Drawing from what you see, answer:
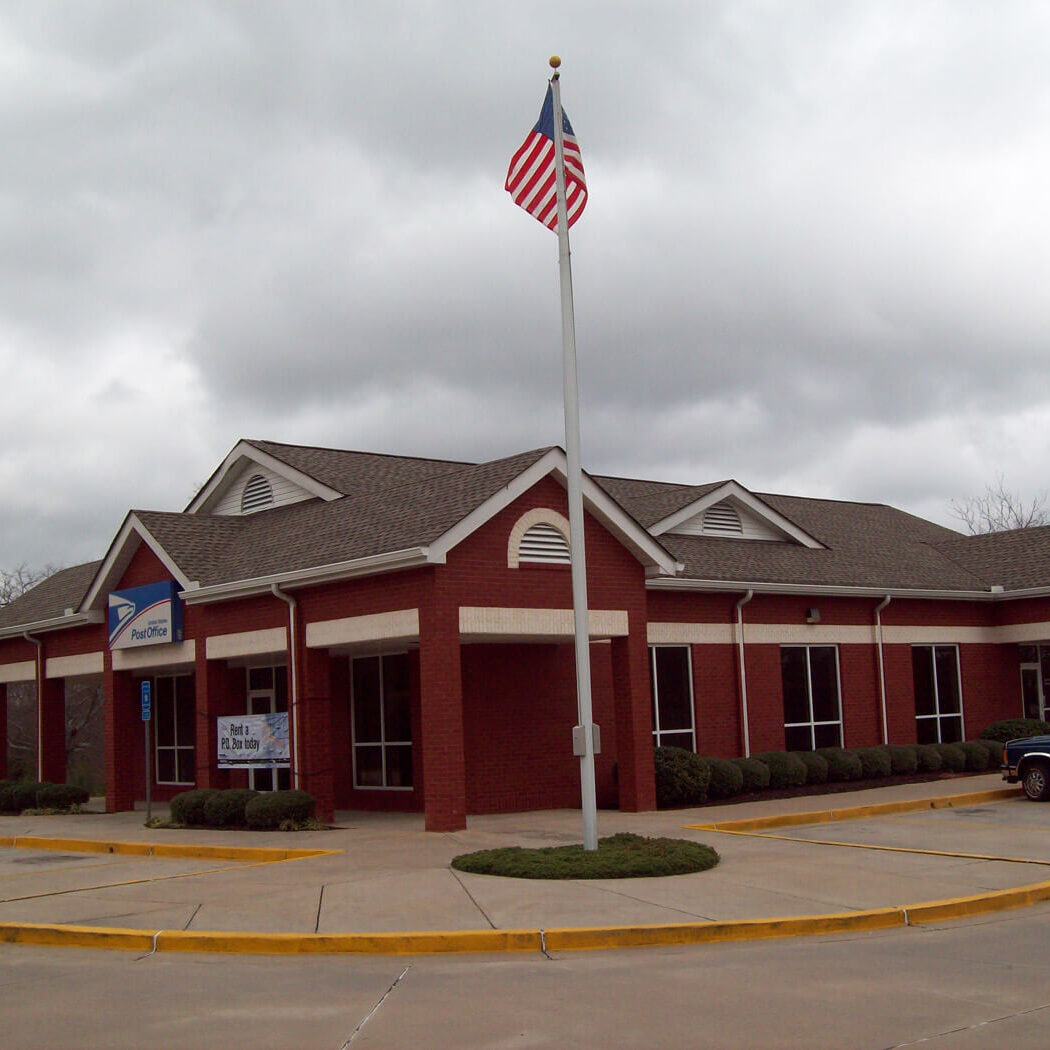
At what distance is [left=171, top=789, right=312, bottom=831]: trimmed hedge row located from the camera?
19344mm

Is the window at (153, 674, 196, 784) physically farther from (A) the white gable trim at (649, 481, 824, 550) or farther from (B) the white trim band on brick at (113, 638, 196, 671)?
(A) the white gable trim at (649, 481, 824, 550)

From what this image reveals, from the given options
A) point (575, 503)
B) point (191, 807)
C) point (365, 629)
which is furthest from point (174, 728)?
point (575, 503)

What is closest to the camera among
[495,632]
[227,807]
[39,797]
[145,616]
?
[495,632]

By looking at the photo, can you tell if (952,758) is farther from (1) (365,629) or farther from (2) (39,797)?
(2) (39,797)

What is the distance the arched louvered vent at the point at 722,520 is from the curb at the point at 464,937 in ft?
53.6

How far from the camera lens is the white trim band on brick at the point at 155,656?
23.4m

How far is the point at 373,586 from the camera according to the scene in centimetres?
1919

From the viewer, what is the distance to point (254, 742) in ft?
69.3

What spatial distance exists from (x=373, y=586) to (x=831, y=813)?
25.9 ft

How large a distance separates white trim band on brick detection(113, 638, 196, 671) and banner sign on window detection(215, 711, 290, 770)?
2.02 m

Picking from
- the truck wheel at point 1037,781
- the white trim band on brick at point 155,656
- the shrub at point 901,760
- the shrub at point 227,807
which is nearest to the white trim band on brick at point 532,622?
the shrub at point 227,807

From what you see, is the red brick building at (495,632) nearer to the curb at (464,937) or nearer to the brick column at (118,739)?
the brick column at (118,739)

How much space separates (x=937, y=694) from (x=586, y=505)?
40.9ft

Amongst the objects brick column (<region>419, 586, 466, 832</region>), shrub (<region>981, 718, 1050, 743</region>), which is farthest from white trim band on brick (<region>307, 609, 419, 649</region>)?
shrub (<region>981, 718, 1050, 743</region>)
